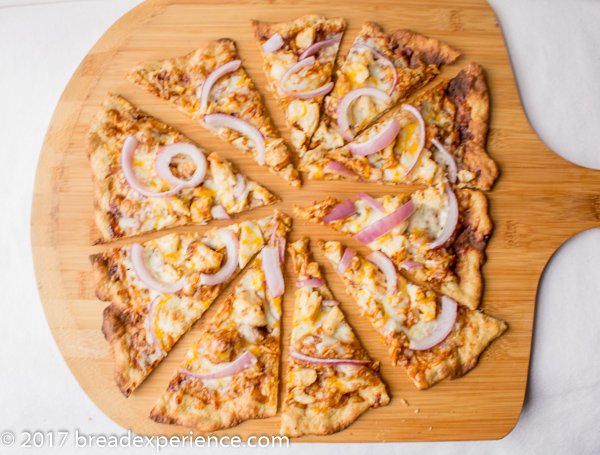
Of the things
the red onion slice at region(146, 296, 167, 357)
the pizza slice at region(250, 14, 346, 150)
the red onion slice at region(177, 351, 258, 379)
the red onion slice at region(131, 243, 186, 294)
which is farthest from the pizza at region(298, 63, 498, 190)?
the red onion slice at region(146, 296, 167, 357)

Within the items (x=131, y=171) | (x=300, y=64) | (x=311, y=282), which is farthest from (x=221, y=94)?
(x=311, y=282)

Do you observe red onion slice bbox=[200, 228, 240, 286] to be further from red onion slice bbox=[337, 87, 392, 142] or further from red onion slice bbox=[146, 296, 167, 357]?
red onion slice bbox=[337, 87, 392, 142]

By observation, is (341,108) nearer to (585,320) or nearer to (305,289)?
(305,289)

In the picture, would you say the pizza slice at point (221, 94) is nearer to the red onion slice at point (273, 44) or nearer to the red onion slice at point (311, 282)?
the red onion slice at point (273, 44)

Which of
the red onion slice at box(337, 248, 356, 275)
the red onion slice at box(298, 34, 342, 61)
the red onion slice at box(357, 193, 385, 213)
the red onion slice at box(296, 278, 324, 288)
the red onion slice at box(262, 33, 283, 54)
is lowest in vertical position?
the red onion slice at box(296, 278, 324, 288)

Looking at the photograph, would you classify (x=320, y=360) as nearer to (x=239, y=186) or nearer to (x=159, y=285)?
(x=159, y=285)

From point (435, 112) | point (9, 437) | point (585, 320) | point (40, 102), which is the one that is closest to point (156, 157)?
point (40, 102)
